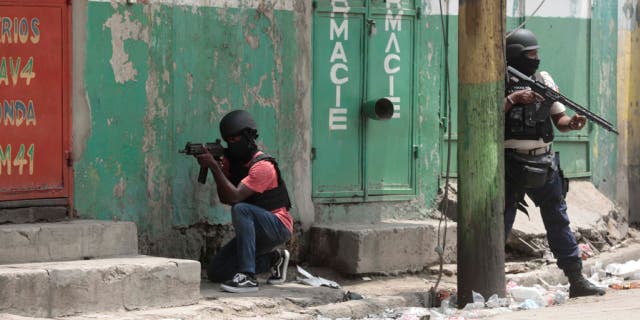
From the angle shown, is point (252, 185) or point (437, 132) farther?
point (437, 132)

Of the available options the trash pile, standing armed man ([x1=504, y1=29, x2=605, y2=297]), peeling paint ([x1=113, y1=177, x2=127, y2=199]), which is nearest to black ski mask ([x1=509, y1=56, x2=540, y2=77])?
standing armed man ([x1=504, y1=29, x2=605, y2=297])

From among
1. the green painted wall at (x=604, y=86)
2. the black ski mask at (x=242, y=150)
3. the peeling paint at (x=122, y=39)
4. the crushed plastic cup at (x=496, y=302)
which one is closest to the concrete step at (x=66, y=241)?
the black ski mask at (x=242, y=150)

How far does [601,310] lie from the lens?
23.8 feet

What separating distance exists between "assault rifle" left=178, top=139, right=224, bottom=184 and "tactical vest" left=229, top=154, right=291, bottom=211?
0.17 m

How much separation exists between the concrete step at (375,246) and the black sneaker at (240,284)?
1.11 m

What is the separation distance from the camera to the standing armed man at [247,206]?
7.71m

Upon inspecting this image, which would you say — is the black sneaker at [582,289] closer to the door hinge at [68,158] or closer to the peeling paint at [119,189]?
the peeling paint at [119,189]

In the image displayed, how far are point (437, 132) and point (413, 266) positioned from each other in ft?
4.08

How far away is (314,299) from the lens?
7.68 metres

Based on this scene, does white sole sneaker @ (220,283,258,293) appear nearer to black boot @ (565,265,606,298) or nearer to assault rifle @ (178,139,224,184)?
assault rifle @ (178,139,224,184)

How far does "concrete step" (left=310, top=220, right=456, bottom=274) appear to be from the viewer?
8.62m

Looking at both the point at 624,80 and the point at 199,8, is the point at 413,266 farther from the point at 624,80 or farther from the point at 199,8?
the point at 624,80

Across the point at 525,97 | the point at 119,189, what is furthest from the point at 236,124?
the point at 525,97

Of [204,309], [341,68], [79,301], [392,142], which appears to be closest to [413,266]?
[392,142]
